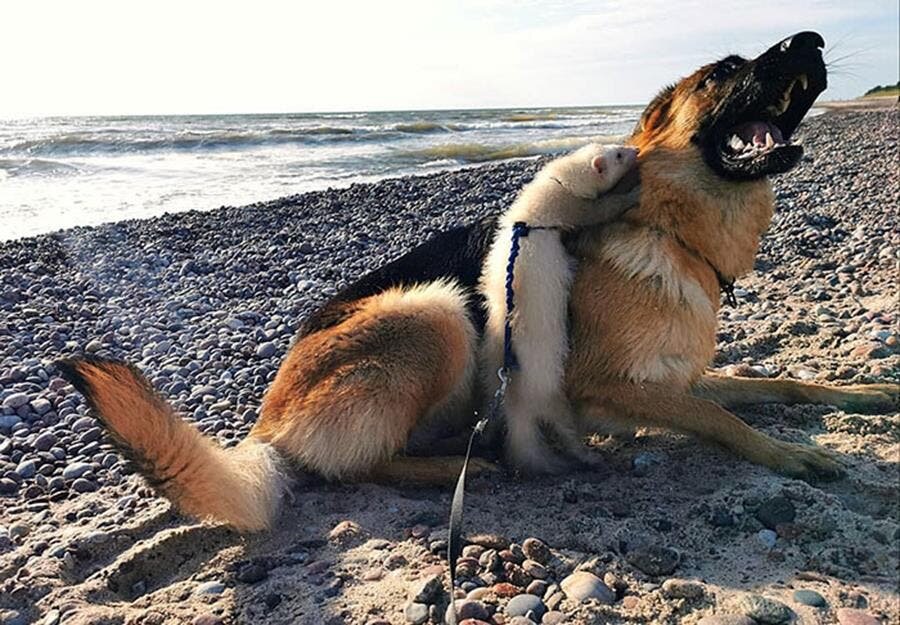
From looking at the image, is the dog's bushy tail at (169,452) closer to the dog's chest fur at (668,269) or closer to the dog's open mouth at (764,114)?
the dog's chest fur at (668,269)

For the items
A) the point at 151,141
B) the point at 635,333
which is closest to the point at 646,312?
the point at 635,333

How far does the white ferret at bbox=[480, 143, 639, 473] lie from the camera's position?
3.32 meters

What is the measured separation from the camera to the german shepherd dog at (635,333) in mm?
3100

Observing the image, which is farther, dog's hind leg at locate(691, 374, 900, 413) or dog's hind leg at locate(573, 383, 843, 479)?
dog's hind leg at locate(691, 374, 900, 413)

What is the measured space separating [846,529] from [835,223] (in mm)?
6428

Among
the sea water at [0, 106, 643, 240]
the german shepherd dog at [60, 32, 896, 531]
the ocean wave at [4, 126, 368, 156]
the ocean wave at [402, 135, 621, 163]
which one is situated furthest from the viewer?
the ocean wave at [4, 126, 368, 156]

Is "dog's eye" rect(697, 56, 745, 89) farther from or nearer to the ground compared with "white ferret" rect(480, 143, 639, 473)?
farther from the ground

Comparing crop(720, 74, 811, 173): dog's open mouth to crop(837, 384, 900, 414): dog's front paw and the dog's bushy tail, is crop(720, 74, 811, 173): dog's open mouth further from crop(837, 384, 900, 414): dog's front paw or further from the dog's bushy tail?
the dog's bushy tail

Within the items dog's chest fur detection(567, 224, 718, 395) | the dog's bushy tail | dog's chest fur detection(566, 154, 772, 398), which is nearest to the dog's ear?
dog's chest fur detection(566, 154, 772, 398)

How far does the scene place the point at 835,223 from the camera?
8.02 m

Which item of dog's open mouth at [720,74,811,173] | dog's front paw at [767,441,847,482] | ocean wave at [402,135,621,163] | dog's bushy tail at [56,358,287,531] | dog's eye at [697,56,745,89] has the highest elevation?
ocean wave at [402,135,621,163]

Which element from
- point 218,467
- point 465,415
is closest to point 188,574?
point 218,467

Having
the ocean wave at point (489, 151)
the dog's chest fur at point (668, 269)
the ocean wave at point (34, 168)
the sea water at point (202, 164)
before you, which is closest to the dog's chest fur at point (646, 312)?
the dog's chest fur at point (668, 269)

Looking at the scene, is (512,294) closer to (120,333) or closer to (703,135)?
(703,135)
